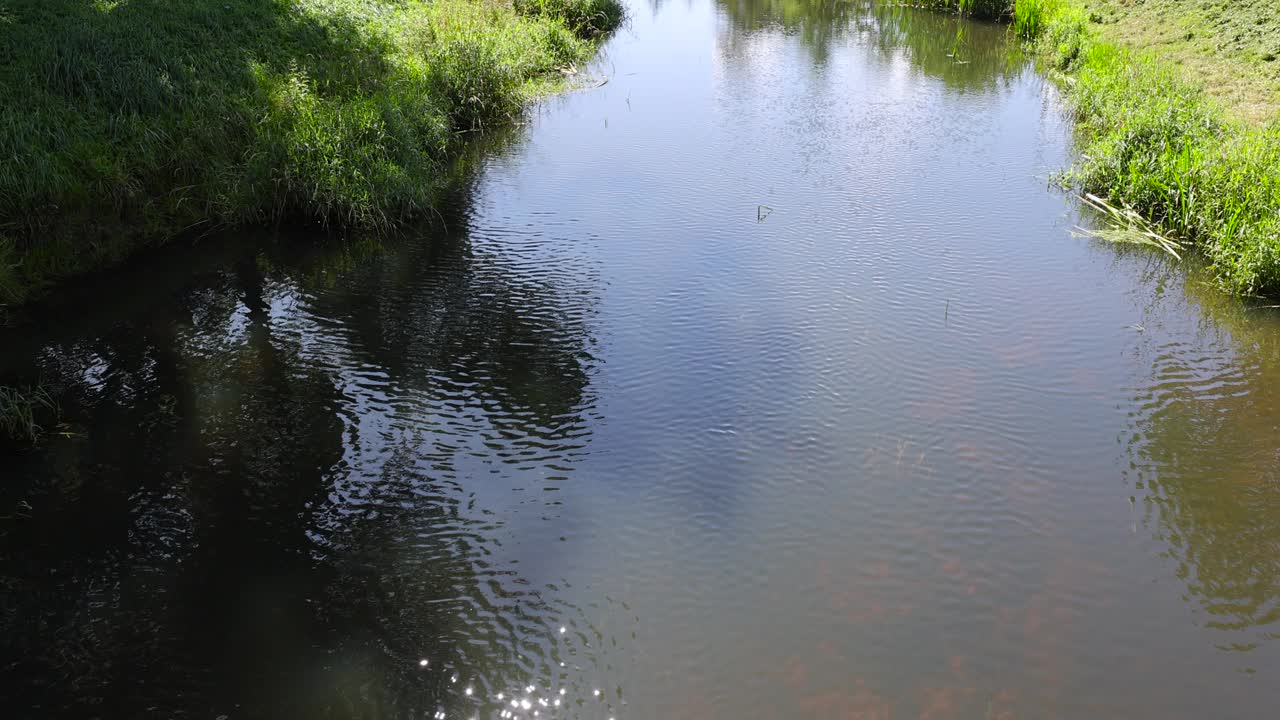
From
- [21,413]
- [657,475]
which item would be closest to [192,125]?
[21,413]

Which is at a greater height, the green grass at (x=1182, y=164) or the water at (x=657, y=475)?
the green grass at (x=1182, y=164)

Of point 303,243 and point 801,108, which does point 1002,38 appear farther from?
point 303,243

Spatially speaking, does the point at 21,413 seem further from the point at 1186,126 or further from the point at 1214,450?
the point at 1186,126

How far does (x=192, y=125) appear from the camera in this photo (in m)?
11.9

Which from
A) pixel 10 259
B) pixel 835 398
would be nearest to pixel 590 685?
pixel 835 398

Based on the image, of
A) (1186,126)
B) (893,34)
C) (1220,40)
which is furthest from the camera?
(893,34)

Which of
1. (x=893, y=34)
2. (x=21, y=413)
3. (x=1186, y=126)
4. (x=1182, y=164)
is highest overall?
(x=893, y=34)

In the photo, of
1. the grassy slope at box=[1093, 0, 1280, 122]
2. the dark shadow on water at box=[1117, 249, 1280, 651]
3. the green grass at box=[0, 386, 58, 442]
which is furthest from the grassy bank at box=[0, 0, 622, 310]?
the grassy slope at box=[1093, 0, 1280, 122]

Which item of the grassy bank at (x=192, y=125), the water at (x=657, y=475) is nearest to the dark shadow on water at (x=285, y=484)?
the water at (x=657, y=475)

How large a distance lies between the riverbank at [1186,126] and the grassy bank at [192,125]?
30.2ft

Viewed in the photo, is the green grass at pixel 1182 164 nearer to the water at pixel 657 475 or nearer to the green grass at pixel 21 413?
the water at pixel 657 475

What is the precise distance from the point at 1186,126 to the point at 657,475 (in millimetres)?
9736

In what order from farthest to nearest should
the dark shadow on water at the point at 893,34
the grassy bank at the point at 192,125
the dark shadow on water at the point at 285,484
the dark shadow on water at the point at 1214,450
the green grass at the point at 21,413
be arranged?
the dark shadow on water at the point at 893,34 < the grassy bank at the point at 192,125 < the green grass at the point at 21,413 < the dark shadow on water at the point at 1214,450 < the dark shadow on water at the point at 285,484

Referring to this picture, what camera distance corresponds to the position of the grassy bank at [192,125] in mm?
10359
